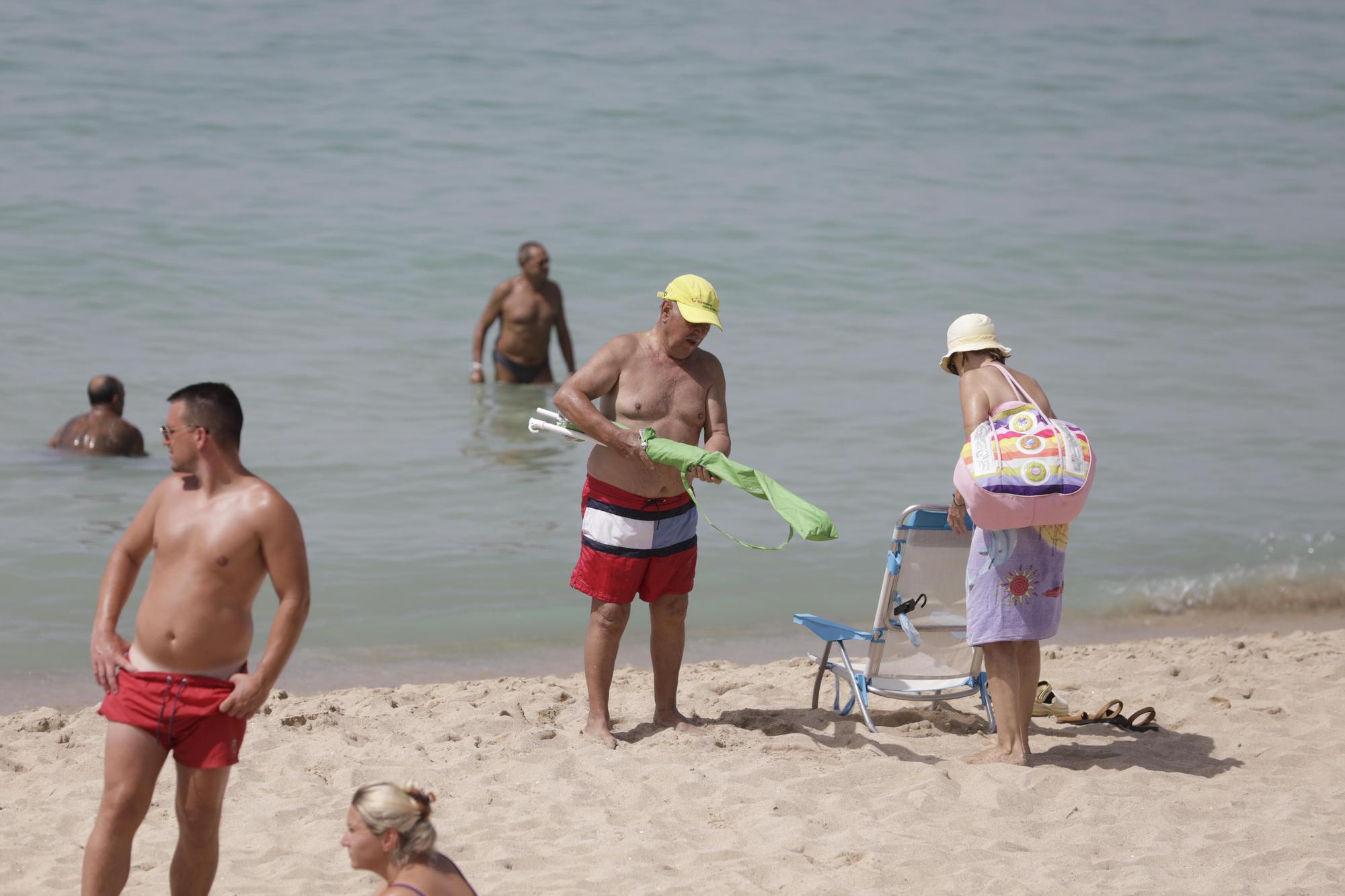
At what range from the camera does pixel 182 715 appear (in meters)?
3.52

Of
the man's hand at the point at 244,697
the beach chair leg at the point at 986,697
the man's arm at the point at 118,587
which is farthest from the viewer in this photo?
the beach chair leg at the point at 986,697

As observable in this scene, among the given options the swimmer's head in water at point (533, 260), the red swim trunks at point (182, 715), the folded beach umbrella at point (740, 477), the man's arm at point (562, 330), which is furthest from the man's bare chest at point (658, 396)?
the man's arm at point (562, 330)

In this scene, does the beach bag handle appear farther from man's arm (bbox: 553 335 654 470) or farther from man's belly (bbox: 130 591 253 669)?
man's belly (bbox: 130 591 253 669)

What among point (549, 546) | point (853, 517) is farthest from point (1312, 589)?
point (549, 546)

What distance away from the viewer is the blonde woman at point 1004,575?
201 inches

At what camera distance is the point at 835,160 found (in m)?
23.2

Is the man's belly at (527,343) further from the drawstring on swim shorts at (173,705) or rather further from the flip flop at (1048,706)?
the drawstring on swim shorts at (173,705)

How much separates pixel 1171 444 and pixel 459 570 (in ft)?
20.6

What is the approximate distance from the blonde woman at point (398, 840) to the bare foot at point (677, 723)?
258cm

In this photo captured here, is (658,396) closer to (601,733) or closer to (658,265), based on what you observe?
(601,733)

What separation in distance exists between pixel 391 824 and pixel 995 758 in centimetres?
290

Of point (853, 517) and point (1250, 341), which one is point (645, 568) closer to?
point (853, 517)

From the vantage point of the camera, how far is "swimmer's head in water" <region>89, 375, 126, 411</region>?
10.2 metres

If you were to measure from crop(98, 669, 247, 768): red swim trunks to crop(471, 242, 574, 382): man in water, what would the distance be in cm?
909
